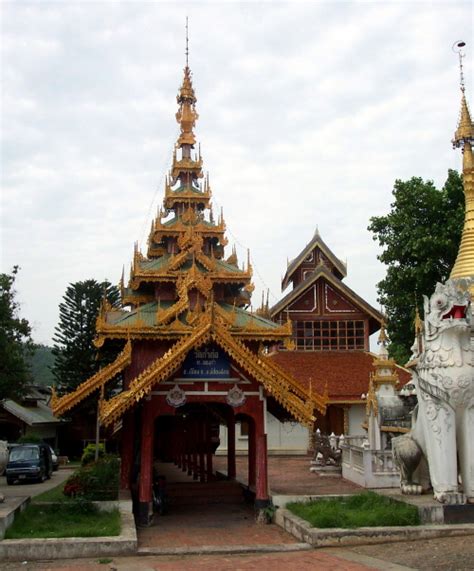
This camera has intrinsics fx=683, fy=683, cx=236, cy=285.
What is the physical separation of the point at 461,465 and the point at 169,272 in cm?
1007

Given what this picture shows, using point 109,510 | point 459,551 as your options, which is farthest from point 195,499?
point 459,551

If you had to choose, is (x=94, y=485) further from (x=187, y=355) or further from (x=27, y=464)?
(x=27, y=464)

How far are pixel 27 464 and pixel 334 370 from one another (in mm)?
13935

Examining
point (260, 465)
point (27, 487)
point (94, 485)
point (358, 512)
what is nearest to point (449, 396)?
point (358, 512)

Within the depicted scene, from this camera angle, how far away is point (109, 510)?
44.8 feet

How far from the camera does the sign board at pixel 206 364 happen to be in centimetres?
1433

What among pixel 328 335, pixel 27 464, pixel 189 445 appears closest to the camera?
pixel 189 445

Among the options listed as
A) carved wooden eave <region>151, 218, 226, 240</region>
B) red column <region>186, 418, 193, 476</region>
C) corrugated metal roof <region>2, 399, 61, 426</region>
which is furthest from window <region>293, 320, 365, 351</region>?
corrugated metal roof <region>2, 399, 61, 426</region>

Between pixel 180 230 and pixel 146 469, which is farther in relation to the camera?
pixel 180 230

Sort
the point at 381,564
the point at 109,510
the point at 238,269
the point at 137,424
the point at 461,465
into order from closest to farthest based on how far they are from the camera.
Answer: the point at 381,564 < the point at 461,465 < the point at 109,510 < the point at 137,424 < the point at 238,269

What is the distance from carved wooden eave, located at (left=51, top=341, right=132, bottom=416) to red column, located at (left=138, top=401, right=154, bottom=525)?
1.61 m

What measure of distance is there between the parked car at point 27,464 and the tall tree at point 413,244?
16.1 metres

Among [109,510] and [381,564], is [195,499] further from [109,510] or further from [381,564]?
[381,564]

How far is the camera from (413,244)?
28969 millimetres
